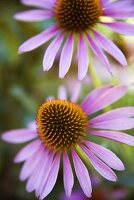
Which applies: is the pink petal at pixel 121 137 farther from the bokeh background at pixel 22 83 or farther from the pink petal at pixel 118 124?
the bokeh background at pixel 22 83

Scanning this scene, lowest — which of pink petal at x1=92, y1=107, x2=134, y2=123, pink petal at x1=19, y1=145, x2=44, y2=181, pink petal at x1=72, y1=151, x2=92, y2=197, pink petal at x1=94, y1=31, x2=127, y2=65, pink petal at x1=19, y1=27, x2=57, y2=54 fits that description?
pink petal at x1=72, y1=151, x2=92, y2=197

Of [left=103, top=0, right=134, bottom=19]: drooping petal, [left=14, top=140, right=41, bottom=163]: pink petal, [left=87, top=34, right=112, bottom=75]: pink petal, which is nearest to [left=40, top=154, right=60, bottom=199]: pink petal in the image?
[left=14, top=140, right=41, bottom=163]: pink petal

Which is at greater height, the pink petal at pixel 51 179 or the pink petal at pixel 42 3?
the pink petal at pixel 42 3

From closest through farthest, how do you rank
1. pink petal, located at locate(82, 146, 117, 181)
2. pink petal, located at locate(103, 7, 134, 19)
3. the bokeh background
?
pink petal, located at locate(82, 146, 117, 181), pink petal, located at locate(103, 7, 134, 19), the bokeh background

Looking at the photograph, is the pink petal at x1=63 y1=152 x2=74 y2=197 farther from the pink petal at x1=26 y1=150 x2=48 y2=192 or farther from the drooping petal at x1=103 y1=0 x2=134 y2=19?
the drooping petal at x1=103 y1=0 x2=134 y2=19

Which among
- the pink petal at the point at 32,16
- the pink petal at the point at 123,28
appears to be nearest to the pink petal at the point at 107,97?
the pink petal at the point at 123,28

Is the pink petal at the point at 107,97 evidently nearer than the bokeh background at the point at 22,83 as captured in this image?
Yes
